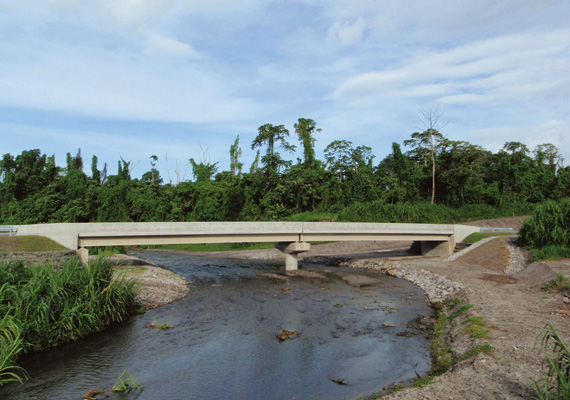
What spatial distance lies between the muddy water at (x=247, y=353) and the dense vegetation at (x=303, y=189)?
113ft

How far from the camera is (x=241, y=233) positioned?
27922mm

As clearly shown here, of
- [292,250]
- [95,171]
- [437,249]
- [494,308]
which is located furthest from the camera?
[95,171]

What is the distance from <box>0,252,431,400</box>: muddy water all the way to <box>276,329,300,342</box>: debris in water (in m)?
0.23

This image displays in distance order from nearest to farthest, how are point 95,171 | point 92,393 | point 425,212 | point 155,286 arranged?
1. point 92,393
2. point 155,286
3. point 425,212
4. point 95,171

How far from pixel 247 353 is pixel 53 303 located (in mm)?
6736

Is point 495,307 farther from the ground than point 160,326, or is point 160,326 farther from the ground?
point 495,307

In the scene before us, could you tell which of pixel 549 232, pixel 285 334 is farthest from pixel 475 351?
pixel 549 232

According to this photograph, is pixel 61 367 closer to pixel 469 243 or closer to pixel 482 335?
pixel 482 335

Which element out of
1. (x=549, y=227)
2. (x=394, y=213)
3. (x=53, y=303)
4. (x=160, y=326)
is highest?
(x=394, y=213)

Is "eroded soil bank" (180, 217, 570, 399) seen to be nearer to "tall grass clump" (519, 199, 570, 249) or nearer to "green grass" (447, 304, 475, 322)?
"green grass" (447, 304, 475, 322)

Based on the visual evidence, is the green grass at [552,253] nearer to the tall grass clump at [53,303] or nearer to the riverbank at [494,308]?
the riverbank at [494,308]

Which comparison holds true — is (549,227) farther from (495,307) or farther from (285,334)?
(285,334)

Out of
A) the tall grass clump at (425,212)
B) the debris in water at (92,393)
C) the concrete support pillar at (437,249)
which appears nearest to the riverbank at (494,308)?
the concrete support pillar at (437,249)

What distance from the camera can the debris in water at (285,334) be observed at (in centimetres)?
1395
